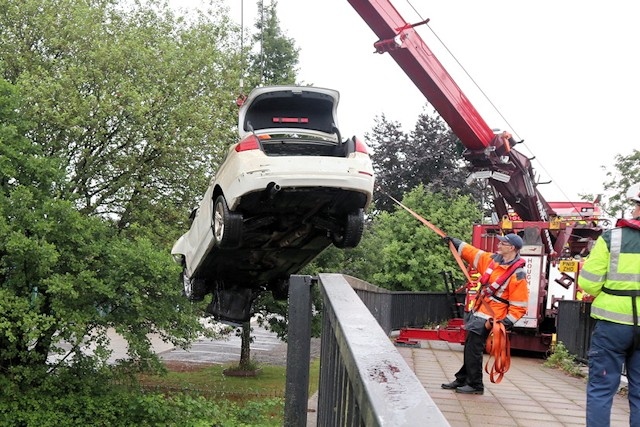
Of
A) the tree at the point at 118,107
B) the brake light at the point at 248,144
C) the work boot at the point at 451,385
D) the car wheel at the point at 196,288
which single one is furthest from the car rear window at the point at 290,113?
the tree at the point at 118,107

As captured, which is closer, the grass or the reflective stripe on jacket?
the reflective stripe on jacket

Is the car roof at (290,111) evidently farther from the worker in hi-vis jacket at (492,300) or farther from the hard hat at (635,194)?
the hard hat at (635,194)

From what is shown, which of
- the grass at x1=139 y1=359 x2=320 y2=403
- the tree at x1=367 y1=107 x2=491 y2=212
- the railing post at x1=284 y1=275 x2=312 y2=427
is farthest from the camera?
the tree at x1=367 y1=107 x2=491 y2=212

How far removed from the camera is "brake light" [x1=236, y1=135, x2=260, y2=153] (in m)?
7.30

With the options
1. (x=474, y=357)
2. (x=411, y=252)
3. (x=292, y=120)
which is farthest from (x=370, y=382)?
(x=411, y=252)

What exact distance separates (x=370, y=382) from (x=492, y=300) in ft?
16.7

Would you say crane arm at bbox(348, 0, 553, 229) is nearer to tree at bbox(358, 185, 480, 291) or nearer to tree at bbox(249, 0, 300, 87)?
tree at bbox(358, 185, 480, 291)

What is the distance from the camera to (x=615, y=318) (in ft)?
13.6

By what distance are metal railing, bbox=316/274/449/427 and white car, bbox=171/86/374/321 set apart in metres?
4.75

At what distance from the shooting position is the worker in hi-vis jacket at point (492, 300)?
6.00 metres

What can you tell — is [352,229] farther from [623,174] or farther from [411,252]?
[623,174]

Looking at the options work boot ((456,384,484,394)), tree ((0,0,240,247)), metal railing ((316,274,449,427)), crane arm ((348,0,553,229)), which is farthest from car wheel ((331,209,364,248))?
tree ((0,0,240,247))

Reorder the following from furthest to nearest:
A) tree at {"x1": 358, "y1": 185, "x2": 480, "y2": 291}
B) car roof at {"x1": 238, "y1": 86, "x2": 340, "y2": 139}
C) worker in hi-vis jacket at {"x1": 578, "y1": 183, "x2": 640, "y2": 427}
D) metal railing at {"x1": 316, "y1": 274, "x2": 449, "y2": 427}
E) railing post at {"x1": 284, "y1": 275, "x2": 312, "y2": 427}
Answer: tree at {"x1": 358, "y1": 185, "x2": 480, "y2": 291} → car roof at {"x1": 238, "y1": 86, "x2": 340, "y2": 139} → worker in hi-vis jacket at {"x1": 578, "y1": 183, "x2": 640, "y2": 427} → railing post at {"x1": 284, "y1": 275, "x2": 312, "y2": 427} → metal railing at {"x1": 316, "y1": 274, "x2": 449, "y2": 427}

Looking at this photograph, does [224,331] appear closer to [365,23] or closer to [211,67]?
[211,67]
